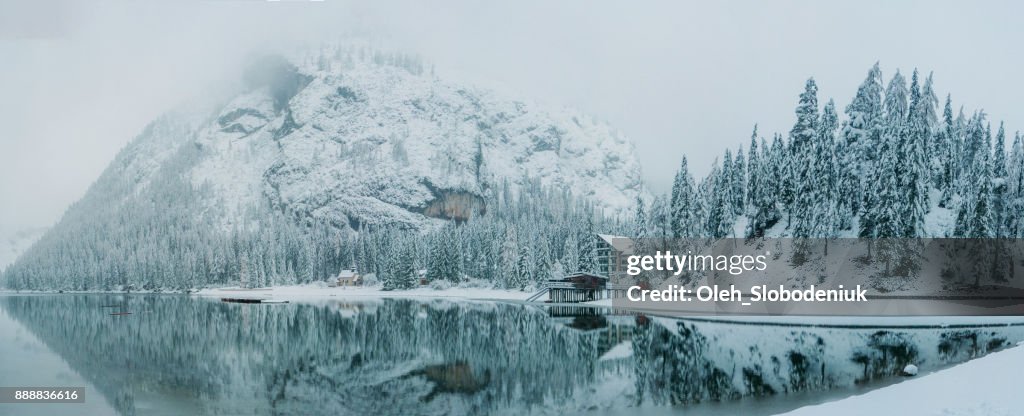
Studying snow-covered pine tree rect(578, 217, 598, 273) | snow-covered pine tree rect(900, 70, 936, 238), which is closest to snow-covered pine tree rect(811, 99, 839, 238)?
snow-covered pine tree rect(900, 70, 936, 238)

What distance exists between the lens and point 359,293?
152625 millimetres

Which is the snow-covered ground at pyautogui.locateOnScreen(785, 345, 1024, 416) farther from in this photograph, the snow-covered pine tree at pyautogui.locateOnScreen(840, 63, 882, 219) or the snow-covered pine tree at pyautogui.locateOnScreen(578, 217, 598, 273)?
the snow-covered pine tree at pyautogui.locateOnScreen(578, 217, 598, 273)

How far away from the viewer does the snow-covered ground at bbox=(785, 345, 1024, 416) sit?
20.6 meters

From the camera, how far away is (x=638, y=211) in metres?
110

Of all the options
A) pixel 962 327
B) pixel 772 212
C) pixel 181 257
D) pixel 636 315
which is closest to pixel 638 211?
pixel 772 212

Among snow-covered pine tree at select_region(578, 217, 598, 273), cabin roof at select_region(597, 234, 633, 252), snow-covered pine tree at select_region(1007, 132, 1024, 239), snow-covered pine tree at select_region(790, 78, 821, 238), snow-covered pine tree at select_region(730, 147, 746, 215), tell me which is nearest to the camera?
snow-covered pine tree at select_region(1007, 132, 1024, 239)

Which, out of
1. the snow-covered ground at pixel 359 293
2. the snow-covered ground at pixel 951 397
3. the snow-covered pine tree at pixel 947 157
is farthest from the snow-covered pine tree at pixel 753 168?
the snow-covered ground at pixel 951 397

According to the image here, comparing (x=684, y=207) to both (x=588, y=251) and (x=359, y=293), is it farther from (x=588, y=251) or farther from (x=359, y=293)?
(x=359, y=293)

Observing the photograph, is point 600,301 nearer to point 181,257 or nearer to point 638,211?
point 638,211

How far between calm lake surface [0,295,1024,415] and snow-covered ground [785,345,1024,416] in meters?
3.56

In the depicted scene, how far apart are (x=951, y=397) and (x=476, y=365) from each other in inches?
1038

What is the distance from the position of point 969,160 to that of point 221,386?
92.5m

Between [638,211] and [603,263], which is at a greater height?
[638,211]

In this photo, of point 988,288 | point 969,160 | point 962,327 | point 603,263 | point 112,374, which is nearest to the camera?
point 112,374
